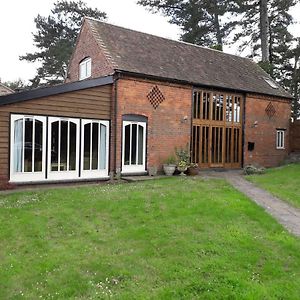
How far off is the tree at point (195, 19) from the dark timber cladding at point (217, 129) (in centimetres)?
1555

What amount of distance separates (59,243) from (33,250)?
0.51 metres

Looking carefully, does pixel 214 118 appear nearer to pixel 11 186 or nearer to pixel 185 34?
pixel 11 186

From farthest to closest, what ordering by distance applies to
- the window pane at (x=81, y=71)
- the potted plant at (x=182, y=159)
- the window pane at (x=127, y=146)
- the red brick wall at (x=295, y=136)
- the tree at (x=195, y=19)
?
the tree at (x=195, y=19) → the red brick wall at (x=295, y=136) → the window pane at (x=81, y=71) → the potted plant at (x=182, y=159) → the window pane at (x=127, y=146)

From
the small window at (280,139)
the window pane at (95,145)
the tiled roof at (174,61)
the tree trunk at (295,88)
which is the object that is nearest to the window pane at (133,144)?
the window pane at (95,145)

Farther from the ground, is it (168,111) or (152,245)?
(168,111)

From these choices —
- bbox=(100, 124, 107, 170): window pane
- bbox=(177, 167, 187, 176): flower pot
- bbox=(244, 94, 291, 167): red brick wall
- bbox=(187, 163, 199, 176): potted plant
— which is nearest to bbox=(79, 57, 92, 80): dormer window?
bbox=(100, 124, 107, 170): window pane

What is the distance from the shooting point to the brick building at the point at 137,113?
42.5ft

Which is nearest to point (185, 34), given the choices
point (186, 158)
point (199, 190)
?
point (186, 158)

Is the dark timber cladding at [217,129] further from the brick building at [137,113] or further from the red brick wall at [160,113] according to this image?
the red brick wall at [160,113]

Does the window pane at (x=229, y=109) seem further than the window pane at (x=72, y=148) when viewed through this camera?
Yes

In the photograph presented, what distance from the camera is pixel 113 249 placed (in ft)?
21.0

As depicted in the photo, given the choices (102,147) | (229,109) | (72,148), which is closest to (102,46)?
(102,147)

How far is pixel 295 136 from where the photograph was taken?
23.4 m

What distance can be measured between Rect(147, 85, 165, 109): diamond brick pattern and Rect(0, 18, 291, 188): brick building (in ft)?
0.15
